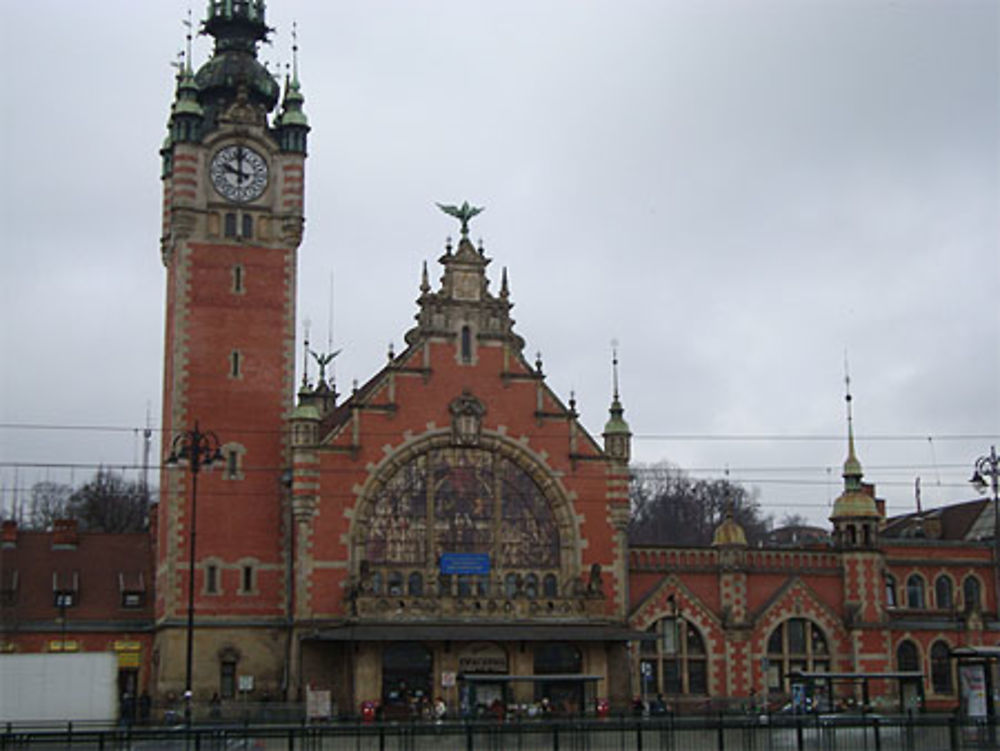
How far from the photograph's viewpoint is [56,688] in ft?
154

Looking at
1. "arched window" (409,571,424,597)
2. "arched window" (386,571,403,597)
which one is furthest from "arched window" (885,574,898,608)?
"arched window" (386,571,403,597)

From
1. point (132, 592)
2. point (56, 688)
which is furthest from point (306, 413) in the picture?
point (56, 688)

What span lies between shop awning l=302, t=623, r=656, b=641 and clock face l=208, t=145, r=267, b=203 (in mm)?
20634

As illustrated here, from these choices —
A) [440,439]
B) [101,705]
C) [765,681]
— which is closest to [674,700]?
[765,681]

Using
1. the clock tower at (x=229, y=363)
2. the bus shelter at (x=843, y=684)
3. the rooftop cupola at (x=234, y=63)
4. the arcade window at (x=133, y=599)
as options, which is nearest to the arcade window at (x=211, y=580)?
the clock tower at (x=229, y=363)

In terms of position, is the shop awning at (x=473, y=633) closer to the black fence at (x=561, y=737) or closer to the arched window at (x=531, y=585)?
the arched window at (x=531, y=585)

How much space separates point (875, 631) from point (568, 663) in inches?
640

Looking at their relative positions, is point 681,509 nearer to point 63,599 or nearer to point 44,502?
point 44,502

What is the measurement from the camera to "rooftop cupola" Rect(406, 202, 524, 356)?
223ft

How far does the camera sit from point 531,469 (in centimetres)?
6788

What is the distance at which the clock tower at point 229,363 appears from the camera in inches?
2549

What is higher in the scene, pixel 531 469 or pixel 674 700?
pixel 531 469

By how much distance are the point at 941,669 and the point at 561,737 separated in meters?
39.1

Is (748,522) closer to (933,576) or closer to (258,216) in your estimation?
(933,576)
